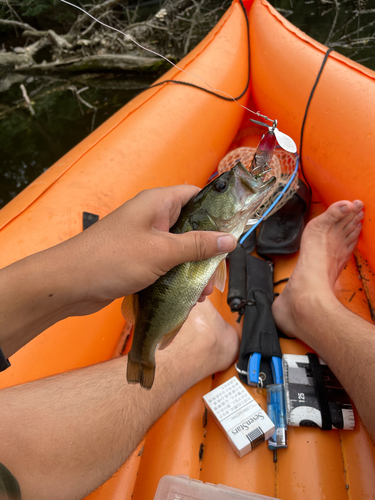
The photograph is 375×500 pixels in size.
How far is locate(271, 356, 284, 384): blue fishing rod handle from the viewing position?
1.86 metres

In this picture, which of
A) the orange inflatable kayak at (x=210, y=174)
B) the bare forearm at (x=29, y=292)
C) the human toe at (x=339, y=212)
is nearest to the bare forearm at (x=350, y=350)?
the orange inflatable kayak at (x=210, y=174)

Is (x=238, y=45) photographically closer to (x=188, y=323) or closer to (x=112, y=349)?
(x=188, y=323)

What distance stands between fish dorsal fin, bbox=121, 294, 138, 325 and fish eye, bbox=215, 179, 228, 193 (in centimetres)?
60

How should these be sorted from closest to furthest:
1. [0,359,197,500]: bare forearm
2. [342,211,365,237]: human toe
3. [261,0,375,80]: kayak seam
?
[0,359,197,500]: bare forearm → [342,211,365,237]: human toe → [261,0,375,80]: kayak seam

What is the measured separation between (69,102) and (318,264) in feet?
22.6

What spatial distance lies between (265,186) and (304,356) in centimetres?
112

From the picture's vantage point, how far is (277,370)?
74.2 inches

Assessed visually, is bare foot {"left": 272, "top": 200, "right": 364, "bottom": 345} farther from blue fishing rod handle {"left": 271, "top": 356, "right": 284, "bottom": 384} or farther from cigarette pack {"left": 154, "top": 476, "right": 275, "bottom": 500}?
cigarette pack {"left": 154, "top": 476, "right": 275, "bottom": 500}

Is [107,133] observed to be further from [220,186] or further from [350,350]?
[350,350]

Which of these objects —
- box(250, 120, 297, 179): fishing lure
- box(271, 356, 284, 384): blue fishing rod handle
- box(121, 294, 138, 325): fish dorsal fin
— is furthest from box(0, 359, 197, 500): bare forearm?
A: box(250, 120, 297, 179): fishing lure

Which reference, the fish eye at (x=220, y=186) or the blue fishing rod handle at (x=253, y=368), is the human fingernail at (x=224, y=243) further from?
the blue fishing rod handle at (x=253, y=368)

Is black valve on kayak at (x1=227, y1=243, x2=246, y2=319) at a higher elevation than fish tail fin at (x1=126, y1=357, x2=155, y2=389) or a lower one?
lower

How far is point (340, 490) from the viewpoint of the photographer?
4.69 feet

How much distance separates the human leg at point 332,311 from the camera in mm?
1513
